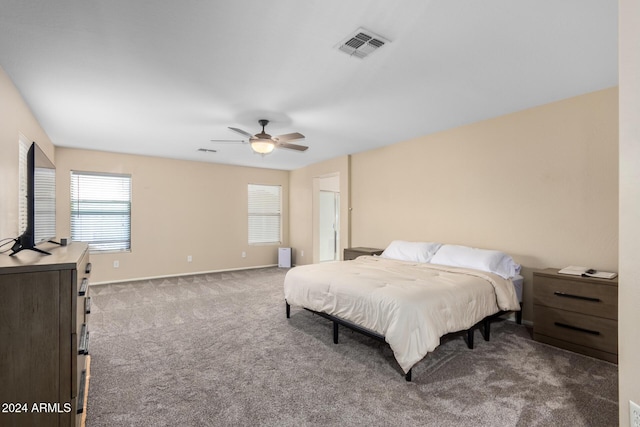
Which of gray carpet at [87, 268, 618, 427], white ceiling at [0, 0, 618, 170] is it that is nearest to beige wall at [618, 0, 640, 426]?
white ceiling at [0, 0, 618, 170]

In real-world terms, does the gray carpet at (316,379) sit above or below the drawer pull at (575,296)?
below

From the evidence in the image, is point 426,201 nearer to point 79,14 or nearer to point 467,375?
point 467,375

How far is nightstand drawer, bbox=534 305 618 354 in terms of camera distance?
8.21 feet

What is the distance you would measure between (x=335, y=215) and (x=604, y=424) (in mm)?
6035

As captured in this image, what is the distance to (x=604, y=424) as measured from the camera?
5.80 feet

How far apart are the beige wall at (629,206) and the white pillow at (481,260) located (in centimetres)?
189

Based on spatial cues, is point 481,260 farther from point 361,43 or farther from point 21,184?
point 21,184

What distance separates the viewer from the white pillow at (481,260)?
325 centimetres

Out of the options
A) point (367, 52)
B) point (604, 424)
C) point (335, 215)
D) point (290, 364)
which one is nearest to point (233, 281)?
point (335, 215)

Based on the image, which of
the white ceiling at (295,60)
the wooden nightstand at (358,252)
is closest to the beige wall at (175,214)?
the white ceiling at (295,60)

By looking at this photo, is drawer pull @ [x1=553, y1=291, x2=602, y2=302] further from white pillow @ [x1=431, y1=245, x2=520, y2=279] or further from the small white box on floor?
the small white box on floor

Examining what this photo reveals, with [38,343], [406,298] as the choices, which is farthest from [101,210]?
[406,298]

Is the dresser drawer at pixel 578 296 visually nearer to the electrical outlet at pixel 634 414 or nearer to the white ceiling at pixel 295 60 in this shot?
the electrical outlet at pixel 634 414

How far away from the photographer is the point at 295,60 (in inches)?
92.7
